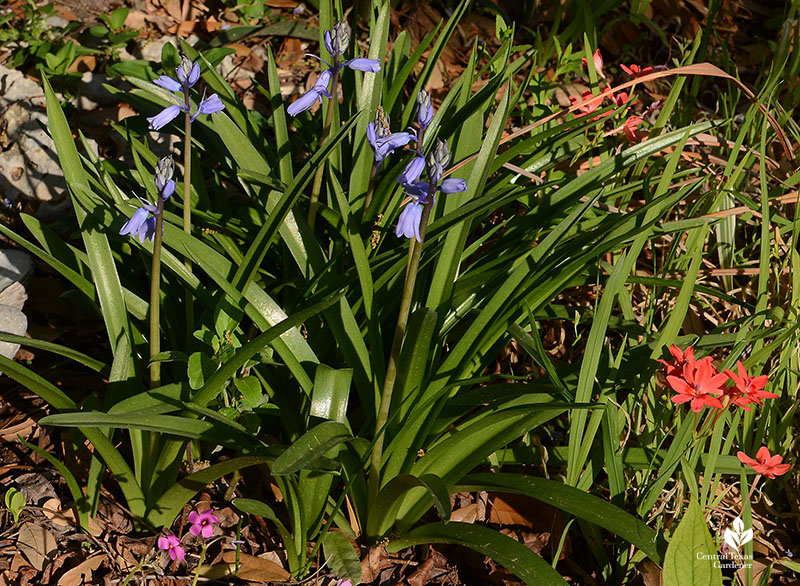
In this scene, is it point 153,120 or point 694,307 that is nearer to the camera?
point 153,120

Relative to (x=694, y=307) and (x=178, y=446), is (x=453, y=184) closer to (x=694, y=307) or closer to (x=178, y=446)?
(x=178, y=446)

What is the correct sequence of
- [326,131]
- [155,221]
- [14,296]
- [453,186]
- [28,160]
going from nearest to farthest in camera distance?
1. [453,186]
2. [155,221]
3. [326,131]
4. [14,296]
5. [28,160]

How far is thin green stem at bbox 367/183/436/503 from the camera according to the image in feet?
5.26

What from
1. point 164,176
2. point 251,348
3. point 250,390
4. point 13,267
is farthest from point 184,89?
point 13,267

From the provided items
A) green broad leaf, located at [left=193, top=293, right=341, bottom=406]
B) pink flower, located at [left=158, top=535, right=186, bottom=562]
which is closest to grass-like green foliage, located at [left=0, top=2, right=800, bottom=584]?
green broad leaf, located at [left=193, top=293, right=341, bottom=406]

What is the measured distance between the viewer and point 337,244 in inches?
96.3

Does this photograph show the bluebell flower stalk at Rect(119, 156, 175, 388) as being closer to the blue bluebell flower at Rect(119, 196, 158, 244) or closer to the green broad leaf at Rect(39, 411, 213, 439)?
the blue bluebell flower at Rect(119, 196, 158, 244)

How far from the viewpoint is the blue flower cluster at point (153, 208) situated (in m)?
1.71

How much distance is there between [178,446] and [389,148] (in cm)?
97

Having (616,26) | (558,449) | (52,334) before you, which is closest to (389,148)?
(558,449)

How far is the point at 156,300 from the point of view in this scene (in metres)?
1.91

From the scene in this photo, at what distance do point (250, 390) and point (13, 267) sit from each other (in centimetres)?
133

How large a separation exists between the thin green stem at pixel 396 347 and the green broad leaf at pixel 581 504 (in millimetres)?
239

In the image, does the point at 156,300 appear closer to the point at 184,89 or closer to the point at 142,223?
the point at 142,223
